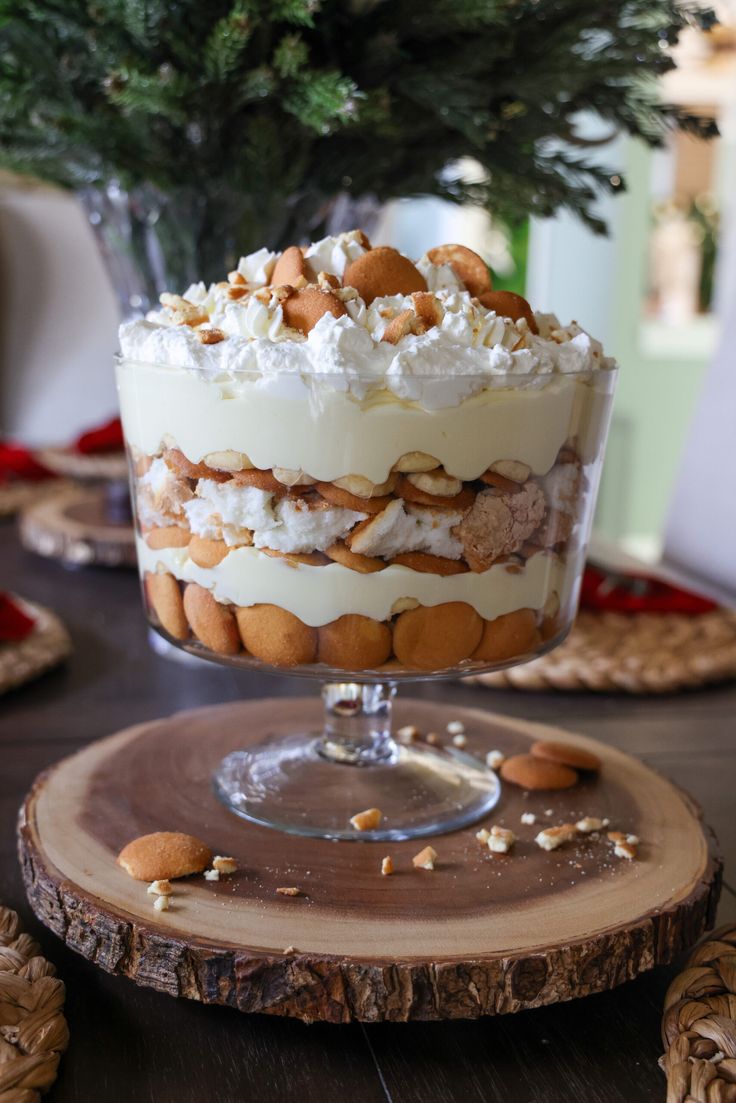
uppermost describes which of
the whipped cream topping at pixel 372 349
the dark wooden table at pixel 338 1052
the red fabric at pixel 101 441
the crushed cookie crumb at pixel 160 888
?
the whipped cream topping at pixel 372 349

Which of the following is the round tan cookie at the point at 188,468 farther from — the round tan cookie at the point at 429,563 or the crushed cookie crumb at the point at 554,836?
the crushed cookie crumb at the point at 554,836

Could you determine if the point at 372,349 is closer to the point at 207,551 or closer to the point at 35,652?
the point at 207,551

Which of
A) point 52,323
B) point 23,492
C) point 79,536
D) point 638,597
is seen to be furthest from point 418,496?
point 52,323

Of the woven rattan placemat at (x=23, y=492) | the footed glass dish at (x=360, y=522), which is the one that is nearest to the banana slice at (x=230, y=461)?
the footed glass dish at (x=360, y=522)

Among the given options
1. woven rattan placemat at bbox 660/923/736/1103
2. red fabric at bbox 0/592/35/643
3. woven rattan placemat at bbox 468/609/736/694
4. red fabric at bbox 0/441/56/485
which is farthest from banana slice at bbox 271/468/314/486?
red fabric at bbox 0/441/56/485

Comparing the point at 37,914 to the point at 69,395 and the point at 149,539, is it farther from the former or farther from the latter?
the point at 69,395
